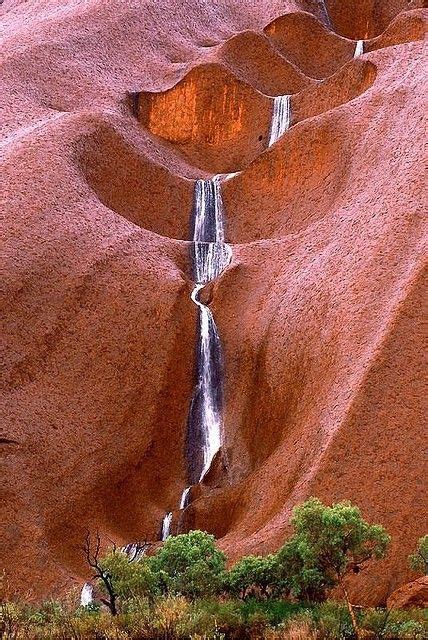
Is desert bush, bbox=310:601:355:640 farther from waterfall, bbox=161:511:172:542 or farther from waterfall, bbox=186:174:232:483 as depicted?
waterfall, bbox=186:174:232:483

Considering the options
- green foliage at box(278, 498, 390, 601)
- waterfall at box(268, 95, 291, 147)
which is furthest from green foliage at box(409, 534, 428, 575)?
waterfall at box(268, 95, 291, 147)

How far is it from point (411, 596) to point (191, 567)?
4511mm

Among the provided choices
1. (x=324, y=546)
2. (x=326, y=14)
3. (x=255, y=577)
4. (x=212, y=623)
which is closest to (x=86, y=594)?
(x=255, y=577)

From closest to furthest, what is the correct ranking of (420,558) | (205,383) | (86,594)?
(420,558) < (86,594) < (205,383)

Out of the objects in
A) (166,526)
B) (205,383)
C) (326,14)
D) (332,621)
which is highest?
(326,14)

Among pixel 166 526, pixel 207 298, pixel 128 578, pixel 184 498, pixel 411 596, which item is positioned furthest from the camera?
pixel 207 298

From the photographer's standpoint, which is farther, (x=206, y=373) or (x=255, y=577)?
(x=206, y=373)

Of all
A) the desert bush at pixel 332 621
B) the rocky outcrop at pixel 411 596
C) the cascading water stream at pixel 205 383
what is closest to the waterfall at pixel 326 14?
the cascading water stream at pixel 205 383

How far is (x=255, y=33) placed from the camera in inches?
1849

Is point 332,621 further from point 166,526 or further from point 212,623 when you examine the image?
point 166,526

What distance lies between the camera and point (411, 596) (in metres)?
18.1

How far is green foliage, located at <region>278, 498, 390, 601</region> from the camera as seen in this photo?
56.4 feet

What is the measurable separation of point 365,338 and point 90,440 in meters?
8.56

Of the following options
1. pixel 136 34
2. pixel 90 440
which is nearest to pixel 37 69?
pixel 136 34
